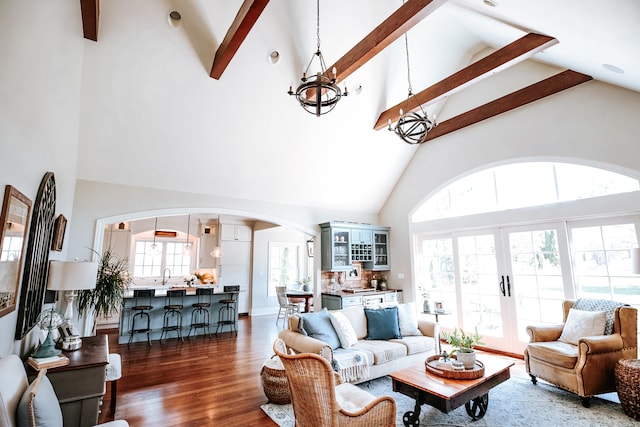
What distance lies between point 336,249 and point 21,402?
5.43 m

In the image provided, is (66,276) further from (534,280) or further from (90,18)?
(534,280)

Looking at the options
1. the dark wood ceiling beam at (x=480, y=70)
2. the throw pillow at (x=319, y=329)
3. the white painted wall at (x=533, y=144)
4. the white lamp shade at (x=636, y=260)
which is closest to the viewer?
the white lamp shade at (x=636, y=260)

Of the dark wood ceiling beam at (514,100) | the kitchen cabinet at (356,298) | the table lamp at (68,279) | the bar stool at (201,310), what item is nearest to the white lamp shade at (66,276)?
the table lamp at (68,279)

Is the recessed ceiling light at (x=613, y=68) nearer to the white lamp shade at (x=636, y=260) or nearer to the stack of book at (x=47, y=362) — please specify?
the white lamp shade at (x=636, y=260)

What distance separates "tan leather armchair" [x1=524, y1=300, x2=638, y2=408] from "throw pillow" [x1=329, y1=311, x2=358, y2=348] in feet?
7.30

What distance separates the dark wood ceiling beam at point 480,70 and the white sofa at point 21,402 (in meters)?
5.00

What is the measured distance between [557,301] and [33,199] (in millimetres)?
6287

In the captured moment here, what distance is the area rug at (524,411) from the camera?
2.98 metres

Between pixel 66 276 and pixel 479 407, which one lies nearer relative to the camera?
pixel 66 276

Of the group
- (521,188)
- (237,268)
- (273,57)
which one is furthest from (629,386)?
(237,268)

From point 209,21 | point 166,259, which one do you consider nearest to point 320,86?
point 209,21

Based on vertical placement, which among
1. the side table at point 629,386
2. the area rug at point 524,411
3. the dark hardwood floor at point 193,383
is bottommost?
the area rug at point 524,411

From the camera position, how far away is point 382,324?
4.28 m

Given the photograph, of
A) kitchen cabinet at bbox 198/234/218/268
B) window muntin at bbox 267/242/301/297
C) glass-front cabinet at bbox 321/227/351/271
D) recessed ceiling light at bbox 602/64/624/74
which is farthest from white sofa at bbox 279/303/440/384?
kitchen cabinet at bbox 198/234/218/268
